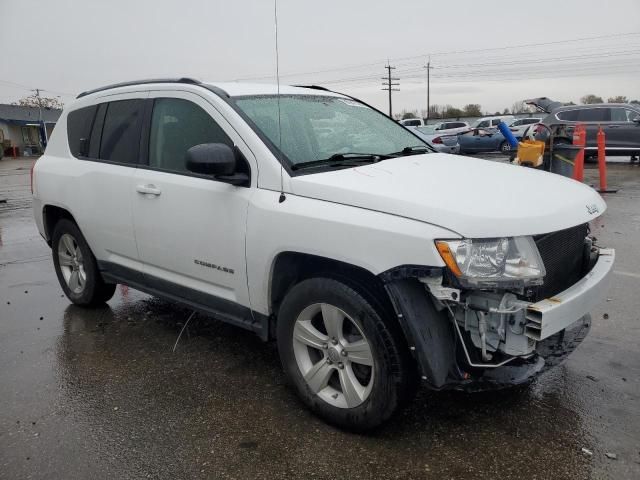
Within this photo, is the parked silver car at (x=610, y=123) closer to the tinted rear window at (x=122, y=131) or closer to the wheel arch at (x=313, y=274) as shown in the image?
the tinted rear window at (x=122, y=131)

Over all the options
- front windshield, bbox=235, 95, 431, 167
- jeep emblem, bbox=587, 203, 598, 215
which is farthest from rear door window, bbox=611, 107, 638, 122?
jeep emblem, bbox=587, 203, 598, 215

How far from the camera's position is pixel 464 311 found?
2494 mm

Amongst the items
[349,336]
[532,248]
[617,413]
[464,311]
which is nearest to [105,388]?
[349,336]

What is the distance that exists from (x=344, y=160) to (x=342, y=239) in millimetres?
797

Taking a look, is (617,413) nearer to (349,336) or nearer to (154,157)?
(349,336)

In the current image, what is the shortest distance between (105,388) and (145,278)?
2.88 ft

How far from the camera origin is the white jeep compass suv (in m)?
2.45

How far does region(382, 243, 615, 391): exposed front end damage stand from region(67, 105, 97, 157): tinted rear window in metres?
3.26

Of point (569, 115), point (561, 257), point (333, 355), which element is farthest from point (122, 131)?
point (569, 115)

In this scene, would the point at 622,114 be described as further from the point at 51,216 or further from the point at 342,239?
the point at 342,239

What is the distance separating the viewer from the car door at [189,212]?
10.7ft

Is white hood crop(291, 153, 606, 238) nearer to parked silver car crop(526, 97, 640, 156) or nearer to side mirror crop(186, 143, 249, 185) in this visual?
side mirror crop(186, 143, 249, 185)

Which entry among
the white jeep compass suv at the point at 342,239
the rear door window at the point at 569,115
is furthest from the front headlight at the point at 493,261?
the rear door window at the point at 569,115

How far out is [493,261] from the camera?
242 cm
